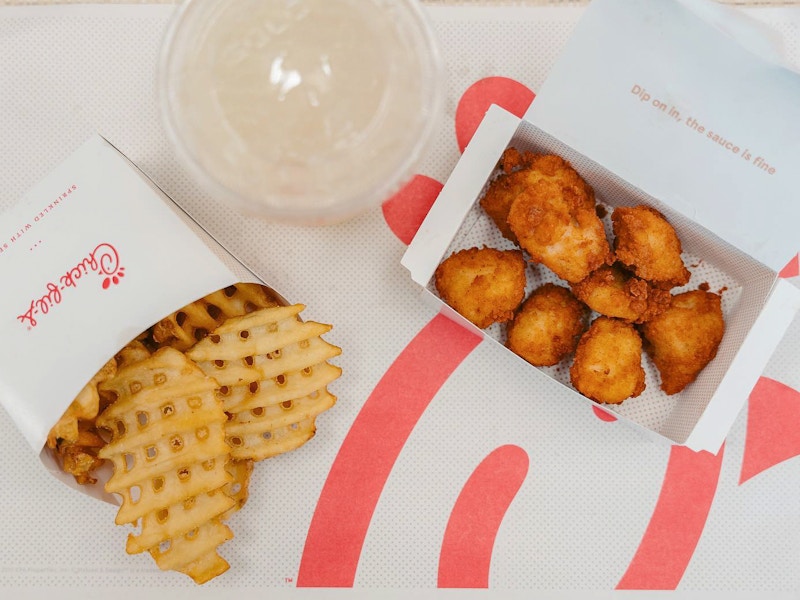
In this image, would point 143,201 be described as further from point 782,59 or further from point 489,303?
point 782,59

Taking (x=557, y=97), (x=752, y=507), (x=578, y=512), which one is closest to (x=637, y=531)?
(x=578, y=512)

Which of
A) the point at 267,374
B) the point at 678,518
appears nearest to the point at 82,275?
the point at 267,374

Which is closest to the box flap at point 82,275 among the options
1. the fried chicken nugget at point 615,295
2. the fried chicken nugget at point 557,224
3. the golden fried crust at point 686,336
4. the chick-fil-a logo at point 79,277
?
the chick-fil-a logo at point 79,277

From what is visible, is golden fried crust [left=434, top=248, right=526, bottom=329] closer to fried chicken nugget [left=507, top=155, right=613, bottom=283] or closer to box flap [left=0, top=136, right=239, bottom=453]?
fried chicken nugget [left=507, top=155, right=613, bottom=283]

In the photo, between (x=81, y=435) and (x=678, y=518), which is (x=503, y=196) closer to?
(x=678, y=518)

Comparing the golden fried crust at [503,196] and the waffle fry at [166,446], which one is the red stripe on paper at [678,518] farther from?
Result: the waffle fry at [166,446]

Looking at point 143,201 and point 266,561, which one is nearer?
point 143,201

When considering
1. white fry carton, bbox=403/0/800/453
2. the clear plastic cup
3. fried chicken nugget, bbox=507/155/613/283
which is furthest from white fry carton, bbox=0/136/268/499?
fried chicken nugget, bbox=507/155/613/283
